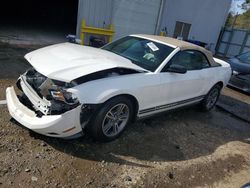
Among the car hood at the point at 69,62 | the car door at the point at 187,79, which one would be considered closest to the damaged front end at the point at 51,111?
the car hood at the point at 69,62

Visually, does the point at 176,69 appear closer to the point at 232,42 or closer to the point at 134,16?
the point at 134,16

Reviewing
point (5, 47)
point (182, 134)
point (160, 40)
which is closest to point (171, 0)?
point (5, 47)

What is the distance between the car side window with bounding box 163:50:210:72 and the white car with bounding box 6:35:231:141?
19 mm

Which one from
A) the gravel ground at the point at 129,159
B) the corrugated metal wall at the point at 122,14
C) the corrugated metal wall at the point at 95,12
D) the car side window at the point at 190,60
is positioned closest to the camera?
the gravel ground at the point at 129,159

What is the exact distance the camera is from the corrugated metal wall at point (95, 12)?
31.6ft

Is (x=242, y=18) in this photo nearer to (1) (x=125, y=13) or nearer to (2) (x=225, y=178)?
(1) (x=125, y=13)

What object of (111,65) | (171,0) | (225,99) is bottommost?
(225,99)

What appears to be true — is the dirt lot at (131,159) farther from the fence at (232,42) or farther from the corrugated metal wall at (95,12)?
the fence at (232,42)

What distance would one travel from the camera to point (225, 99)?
7629mm

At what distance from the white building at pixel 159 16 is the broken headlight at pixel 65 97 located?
701 centimetres

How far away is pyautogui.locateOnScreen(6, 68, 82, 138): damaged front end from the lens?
10.4 ft

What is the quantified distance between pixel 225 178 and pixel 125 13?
8463 millimetres

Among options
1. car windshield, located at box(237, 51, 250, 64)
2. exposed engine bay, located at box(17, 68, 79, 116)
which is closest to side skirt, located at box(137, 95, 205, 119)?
exposed engine bay, located at box(17, 68, 79, 116)

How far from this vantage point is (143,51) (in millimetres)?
4688
